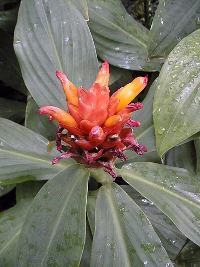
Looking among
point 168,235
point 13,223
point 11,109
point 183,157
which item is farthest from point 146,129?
point 11,109

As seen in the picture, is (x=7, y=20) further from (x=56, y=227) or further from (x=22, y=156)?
(x=56, y=227)

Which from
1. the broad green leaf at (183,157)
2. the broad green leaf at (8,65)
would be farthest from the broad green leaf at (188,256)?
the broad green leaf at (8,65)

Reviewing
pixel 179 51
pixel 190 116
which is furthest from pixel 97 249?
pixel 179 51

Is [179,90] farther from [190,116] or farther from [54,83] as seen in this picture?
[54,83]

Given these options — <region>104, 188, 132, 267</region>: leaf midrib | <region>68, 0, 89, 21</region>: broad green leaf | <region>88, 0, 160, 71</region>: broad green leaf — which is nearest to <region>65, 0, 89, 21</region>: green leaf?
<region>68, 0, 89, 21</region>: broad green leaf

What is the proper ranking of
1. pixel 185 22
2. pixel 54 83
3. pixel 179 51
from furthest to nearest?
pixel 185 22, pixel 54 83, pixel 179 51

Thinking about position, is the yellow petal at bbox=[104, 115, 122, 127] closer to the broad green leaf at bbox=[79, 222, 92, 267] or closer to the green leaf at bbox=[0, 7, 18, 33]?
the broad green leaf at bbox=[79, 222, 92, 267]

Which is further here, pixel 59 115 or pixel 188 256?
pixel 188 256
